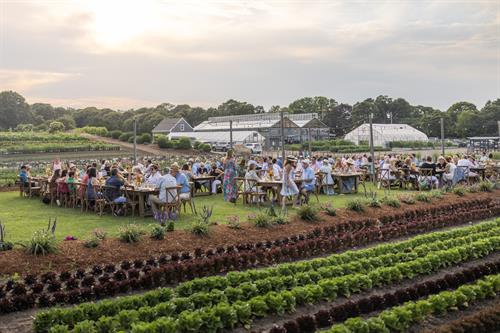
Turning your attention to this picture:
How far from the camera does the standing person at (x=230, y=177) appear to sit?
16641mm

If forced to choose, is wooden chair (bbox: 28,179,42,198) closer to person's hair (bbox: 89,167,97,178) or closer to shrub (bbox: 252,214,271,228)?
person's hair (bbox: 89,167,97,178)

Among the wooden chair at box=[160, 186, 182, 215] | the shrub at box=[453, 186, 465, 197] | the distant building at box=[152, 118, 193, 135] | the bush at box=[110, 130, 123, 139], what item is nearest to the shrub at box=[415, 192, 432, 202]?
the shrub at box=[453, 186, 465, 197]

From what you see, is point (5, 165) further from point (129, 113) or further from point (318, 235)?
point (129, 113)

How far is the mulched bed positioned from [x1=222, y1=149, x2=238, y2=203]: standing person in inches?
196

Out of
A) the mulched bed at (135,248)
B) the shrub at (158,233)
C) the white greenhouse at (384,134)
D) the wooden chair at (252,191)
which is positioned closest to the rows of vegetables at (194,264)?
the mulched bed at (135,248)

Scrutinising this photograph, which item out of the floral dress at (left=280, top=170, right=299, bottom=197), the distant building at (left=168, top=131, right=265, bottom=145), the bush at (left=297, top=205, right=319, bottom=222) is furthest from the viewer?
the distant building at (left=168, top=131, right=265, bottom=145)

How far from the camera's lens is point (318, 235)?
11.1 m

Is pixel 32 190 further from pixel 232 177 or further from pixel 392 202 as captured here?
pixel 392 202

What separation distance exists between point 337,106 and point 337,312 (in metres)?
87.2

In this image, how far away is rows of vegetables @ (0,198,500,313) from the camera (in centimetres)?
711

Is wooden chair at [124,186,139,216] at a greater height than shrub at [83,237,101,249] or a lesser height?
greater

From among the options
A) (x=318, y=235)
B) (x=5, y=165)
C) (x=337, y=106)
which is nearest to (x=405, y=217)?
(x=318, y=235)

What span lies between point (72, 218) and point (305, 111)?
80.6m

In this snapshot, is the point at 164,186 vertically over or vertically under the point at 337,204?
over
